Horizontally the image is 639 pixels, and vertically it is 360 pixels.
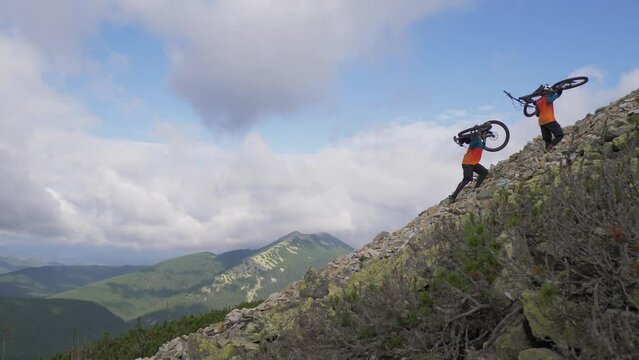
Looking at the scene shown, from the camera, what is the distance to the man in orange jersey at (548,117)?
15.5 m

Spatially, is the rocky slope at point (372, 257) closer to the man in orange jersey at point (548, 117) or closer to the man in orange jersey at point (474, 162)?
the man in orange jersey at point (474, 162)

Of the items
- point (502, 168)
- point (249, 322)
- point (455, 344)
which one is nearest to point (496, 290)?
point (455, 344)

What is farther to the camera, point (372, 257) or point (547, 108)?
point (547, 108)

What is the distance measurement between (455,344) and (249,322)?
26.8 feet

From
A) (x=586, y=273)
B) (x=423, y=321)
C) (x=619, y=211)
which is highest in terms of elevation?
(x=619, y=211)

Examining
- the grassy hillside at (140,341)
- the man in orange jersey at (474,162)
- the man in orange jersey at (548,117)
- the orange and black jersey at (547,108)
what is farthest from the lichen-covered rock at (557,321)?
the grassy hillside at (140,341)

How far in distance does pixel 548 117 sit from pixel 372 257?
8.09 meters

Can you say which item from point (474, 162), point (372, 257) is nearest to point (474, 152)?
point (474, 162)

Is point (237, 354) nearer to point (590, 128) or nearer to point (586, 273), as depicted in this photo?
point (586, 273)

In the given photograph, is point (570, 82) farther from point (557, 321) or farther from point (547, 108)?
point (557, 321)

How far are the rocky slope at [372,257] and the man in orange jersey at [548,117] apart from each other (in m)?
0.64

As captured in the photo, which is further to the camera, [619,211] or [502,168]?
[502,168]

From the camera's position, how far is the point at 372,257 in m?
14.2

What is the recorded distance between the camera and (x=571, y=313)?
13.8ft
